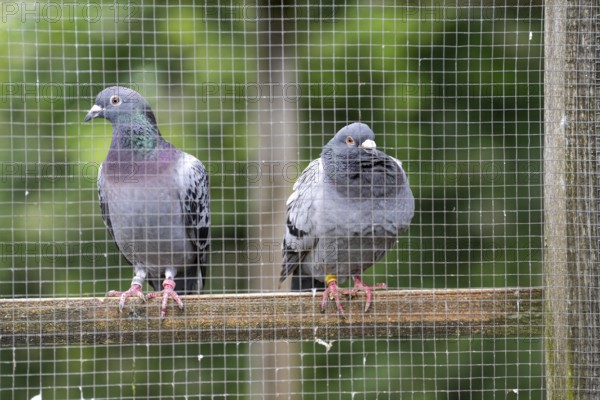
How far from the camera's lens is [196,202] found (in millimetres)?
4367

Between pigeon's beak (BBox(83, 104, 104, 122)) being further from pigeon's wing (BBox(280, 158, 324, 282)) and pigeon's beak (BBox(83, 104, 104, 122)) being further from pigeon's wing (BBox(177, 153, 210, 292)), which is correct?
pigeon's wing (BBox(280, 158, 324, 282))

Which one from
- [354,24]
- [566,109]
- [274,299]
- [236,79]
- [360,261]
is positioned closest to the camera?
[566,109]

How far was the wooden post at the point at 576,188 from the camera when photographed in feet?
10.0

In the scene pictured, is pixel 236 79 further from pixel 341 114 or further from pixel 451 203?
pixel 451 203

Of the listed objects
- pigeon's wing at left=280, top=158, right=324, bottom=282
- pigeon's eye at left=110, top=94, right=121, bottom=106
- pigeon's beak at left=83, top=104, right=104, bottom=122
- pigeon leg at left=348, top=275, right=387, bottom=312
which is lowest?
pigeon leg at left=348, top=275, right=387, bottom=312

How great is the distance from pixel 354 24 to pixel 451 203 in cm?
130

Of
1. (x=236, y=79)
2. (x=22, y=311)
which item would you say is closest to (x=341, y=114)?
(x=236, y=79)

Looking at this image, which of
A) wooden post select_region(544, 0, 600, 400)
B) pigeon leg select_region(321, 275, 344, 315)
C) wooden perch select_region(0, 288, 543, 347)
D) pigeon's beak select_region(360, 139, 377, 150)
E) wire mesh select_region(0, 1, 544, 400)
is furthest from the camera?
wire mesh select_region(0, 1, 544, 400)

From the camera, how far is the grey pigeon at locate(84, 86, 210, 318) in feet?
13.6

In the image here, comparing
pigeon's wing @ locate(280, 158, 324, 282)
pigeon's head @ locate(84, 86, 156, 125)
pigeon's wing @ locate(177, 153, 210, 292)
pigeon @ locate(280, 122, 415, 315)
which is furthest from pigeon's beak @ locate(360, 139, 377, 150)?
pigeon's head @ locate(84, 86, 156, 125)

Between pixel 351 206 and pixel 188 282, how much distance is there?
1.22 m

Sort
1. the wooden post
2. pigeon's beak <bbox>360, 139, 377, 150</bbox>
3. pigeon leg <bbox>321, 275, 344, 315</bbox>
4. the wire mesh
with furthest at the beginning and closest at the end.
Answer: the wire mesh → pigeon's beak <bbox>360, 139, 377, 150</bbox> → pigeon leg <bbox>321, 275, 344, 315</bbox> → the wooden post

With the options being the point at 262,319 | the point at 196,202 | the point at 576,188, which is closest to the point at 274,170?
the point at 196,202

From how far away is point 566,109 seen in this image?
3.07 meters
